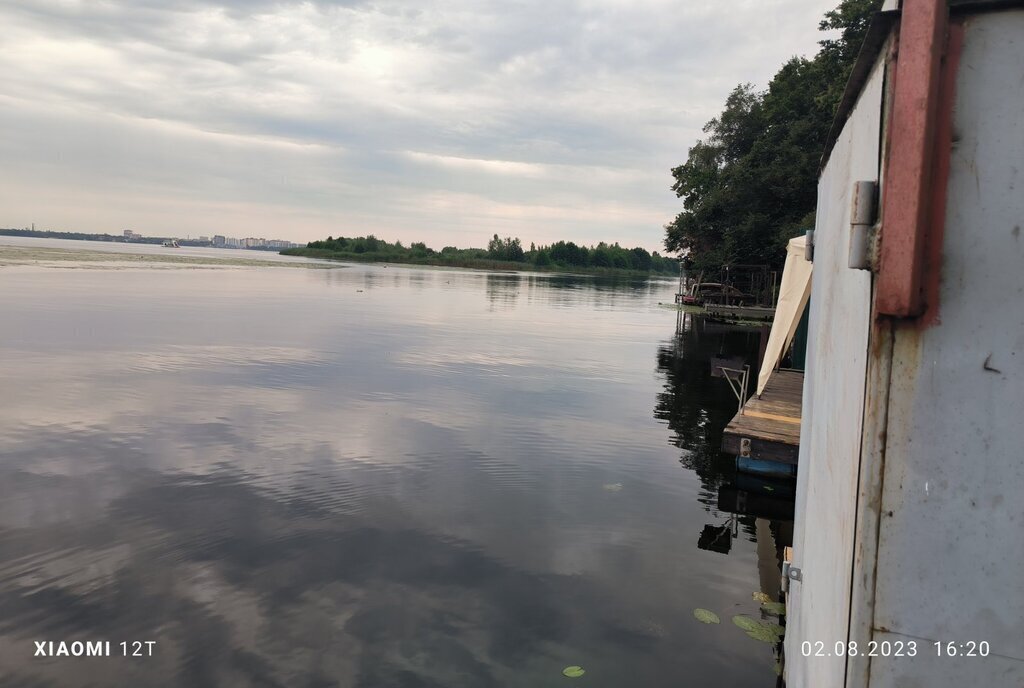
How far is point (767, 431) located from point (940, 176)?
26.6ft

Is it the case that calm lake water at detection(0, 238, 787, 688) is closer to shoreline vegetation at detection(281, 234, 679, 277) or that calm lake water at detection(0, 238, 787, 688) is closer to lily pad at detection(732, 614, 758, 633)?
lily pad at detection(732, 614, 758, 633)

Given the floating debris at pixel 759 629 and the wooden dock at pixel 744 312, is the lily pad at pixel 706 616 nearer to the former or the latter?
the floating debris at pixel 759 629

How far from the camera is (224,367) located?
16.3m

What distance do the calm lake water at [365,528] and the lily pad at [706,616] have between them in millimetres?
108

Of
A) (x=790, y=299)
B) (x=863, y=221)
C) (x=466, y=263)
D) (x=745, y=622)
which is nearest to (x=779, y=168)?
(x=790, y=299)

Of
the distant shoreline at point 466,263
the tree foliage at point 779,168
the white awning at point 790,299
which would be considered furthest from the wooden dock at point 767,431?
the distant shoreline at point 466,263

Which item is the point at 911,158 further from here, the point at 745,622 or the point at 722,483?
the point at 722,483

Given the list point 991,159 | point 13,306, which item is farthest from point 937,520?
point 13,306

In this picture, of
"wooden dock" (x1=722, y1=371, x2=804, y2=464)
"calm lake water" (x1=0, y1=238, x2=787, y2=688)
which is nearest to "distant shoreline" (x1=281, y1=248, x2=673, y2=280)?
"calm lake water" (x1=0, y1=238, x2=787, y2=688)

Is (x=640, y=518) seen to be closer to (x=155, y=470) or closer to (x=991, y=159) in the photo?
(x=155, y=470)

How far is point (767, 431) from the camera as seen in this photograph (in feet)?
30.8

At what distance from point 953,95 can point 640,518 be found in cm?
709

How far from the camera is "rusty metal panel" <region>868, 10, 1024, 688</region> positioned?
1779 millimetres

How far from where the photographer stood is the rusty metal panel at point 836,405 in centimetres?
211
